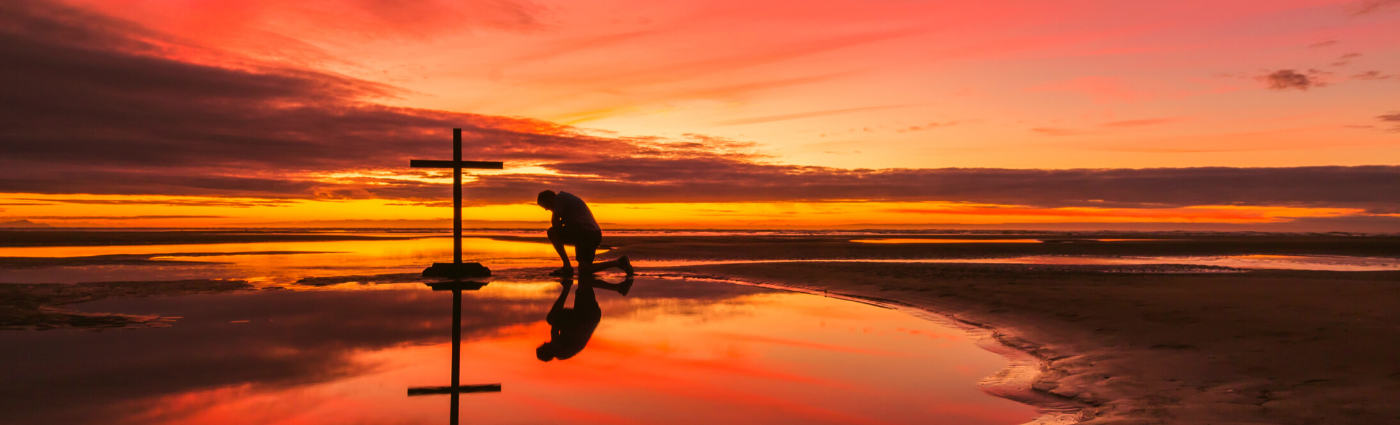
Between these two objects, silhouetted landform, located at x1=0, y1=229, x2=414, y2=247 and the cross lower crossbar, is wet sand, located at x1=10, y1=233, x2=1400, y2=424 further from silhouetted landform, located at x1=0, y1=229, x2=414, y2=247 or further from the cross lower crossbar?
silhouetted landform, located at x1=0, y1=229, x2=414, y2=247

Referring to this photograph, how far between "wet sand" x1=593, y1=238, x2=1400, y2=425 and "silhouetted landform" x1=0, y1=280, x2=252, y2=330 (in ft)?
32.5

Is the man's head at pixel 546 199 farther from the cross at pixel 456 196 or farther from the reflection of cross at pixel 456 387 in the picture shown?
the reflection of cross at pixel 456 387

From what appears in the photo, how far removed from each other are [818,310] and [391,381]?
642 centimetres

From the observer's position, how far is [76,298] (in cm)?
1101

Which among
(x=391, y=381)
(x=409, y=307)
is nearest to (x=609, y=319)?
(x=409, y=307)

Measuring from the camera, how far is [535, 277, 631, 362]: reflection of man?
6707 millimetres

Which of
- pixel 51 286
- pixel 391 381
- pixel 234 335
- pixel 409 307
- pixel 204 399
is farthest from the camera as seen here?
pixel 51 286

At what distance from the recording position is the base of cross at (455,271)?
49.6 feet

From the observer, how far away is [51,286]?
1277 cm

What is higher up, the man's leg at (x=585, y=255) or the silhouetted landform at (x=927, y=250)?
the man's leg at (x=585, y=255)

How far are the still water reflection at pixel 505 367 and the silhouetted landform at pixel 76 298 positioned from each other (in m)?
0.52

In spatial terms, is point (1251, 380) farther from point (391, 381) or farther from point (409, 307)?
point (409, 307)

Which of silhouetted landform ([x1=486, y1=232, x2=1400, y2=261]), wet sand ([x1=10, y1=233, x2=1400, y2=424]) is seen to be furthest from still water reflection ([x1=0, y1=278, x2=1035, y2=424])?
silhouetted landform ([x1=486, y1=232, x2=1400, y2=261])

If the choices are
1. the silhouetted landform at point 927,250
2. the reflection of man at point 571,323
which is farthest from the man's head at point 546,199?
the silhouetted landform at point 927,250
